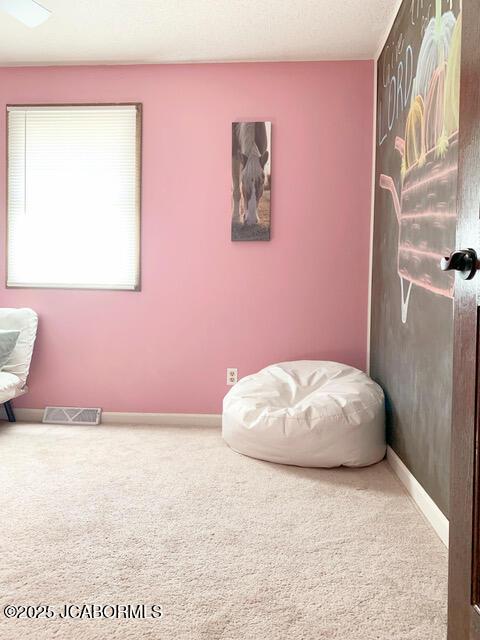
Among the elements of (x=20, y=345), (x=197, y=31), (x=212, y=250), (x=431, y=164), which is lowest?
(x=20, y=345)

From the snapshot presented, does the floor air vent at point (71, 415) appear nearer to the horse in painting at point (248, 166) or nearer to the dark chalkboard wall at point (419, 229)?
the horse in painting at point (248, 166)

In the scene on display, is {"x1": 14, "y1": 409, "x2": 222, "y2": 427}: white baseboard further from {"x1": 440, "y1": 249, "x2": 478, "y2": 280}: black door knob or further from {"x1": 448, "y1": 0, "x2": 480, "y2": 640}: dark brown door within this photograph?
{"x1": 440, "y1": 249, "x2": 478, "y2": 280}: black door knob

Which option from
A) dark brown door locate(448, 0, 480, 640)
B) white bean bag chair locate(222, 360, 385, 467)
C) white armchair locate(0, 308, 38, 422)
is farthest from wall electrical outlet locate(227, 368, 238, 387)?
dark brown door locate(448, 0, 480, 640)

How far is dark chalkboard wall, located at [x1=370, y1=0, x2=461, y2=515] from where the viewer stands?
2.08 metres

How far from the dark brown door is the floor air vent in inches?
121

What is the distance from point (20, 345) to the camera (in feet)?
12.5

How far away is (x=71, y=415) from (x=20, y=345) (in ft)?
1.90

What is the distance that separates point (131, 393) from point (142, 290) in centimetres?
71

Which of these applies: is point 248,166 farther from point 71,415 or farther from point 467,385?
point 467,385

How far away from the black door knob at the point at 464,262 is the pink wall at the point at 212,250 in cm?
275

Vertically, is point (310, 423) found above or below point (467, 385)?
below

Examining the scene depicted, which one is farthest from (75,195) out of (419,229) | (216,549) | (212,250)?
(216,549)

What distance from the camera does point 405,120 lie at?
9.17ft

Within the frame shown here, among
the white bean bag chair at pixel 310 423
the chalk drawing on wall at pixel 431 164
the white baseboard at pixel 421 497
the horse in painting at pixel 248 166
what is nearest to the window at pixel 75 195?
the horse in painting at pixel 248 166
